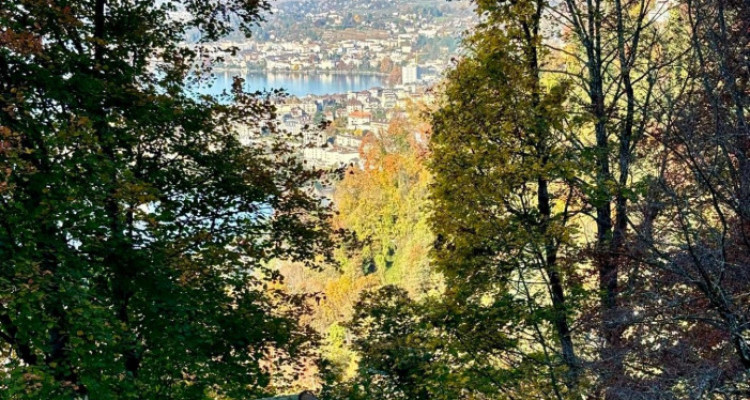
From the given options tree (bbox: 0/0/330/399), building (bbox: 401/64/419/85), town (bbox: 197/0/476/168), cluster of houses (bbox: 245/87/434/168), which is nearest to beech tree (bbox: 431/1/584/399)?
tree (bbox: 0/0/330/399)

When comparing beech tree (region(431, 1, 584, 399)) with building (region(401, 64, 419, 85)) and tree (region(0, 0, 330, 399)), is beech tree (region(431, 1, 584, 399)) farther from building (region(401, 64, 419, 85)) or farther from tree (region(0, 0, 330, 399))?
building (region(401, 64, 419, 85))

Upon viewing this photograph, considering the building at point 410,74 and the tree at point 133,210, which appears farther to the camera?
the building at point 410,74

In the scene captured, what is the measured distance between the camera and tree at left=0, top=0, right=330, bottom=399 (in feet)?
14.8

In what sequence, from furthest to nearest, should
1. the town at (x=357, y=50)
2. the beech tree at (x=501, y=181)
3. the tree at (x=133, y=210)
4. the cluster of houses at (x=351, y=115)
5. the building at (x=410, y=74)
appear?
the building at (x=410, y=74) → the town at (x=357, y=50) → the cluster of houses at (x=351, y=115) → the beech tree at (x=501, y=181) → the tree at (x=133, y=210)

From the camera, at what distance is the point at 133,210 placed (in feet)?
19.2

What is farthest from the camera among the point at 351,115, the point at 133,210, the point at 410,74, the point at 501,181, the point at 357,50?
the point at 357,50

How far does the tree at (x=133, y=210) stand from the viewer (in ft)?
14.8

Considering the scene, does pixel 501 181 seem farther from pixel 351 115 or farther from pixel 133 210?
pixel 351 115

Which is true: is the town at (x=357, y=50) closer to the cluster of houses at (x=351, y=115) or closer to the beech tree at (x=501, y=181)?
the cluster of houses at (x=351, y=115)

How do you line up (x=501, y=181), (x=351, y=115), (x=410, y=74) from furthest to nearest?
(x=410, y=74)
(x=351, y=115)
(x=501, y=181)

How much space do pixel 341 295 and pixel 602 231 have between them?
31.7 meters

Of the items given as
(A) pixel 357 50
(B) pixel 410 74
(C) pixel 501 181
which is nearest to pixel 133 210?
(C) pixel 501 181

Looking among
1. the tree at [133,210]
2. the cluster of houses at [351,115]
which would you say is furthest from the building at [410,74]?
the tree at [133,210]

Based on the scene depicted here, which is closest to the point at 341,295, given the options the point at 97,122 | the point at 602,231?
the point at 602,231
